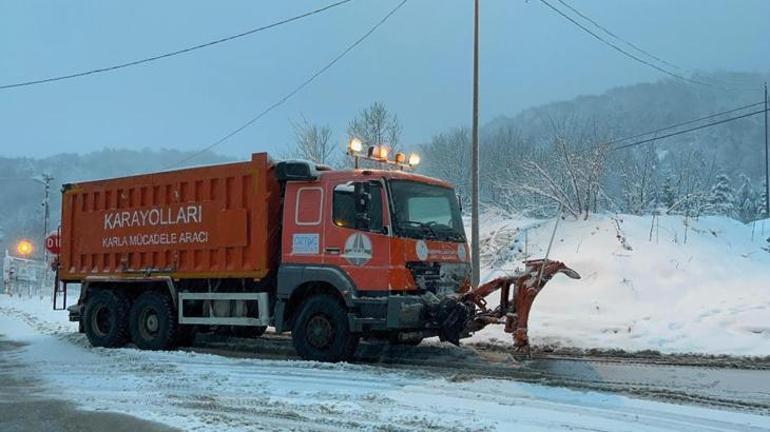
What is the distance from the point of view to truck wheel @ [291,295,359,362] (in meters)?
9.91

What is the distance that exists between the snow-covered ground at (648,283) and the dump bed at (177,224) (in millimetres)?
4579

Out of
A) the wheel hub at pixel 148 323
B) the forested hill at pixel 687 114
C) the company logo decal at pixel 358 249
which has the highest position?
the forested hill at pixel 687 114

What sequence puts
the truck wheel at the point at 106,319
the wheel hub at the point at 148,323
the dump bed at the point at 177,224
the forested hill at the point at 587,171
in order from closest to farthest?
the dump bed at the point at 177,224 → the wheel hub at the point at 148,323 → the truck wheel at the point at 106,319 → the forested hill at the point at 587,171

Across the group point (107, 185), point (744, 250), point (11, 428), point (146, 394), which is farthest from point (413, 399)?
point (744, 250)

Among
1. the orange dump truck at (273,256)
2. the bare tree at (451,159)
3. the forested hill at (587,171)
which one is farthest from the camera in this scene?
the bare tree at (451,159)

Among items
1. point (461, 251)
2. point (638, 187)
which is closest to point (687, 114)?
point (638, 187)

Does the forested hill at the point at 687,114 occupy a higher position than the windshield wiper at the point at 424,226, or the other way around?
the forested hill at the point at 687,114

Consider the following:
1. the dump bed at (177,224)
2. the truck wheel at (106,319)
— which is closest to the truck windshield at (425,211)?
the dump bed at (177,224)

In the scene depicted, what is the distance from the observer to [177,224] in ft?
39.4

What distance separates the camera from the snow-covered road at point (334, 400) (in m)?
6.41

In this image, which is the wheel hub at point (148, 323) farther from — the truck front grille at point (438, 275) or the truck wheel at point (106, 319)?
the truck front grille at point (438, 275)

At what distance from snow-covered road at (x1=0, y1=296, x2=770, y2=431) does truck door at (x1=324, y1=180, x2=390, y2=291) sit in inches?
49.6

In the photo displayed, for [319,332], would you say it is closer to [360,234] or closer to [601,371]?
[360,234]

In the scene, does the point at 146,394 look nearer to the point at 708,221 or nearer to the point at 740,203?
the point at 708,221
